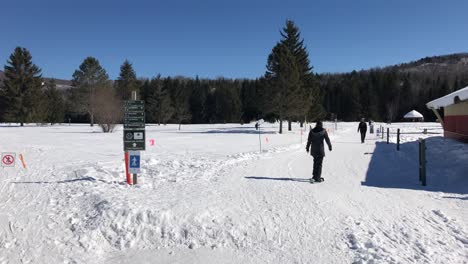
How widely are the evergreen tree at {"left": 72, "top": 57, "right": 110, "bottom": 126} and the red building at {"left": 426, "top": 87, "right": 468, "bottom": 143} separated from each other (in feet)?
183

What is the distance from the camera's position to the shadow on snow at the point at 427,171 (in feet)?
34.3

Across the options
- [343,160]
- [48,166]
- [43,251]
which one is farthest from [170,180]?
[343,160]

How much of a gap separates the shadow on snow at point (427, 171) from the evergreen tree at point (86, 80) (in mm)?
58791

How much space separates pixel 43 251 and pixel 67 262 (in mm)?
663

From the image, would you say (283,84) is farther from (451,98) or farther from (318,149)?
(318,149)

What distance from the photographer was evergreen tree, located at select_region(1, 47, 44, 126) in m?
59.9

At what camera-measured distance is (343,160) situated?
15.7 meters

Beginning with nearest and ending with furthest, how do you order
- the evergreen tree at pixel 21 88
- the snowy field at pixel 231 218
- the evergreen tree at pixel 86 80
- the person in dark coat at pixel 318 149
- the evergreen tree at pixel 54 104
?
1. the snowy field at pixel 231 218
2. the person in dark coat at pixel 318 149
3. the evergreen tree at pixel 21 88
4. the evergreen tree at pixel 86 80
5. the evergreen tree at pixel 54 104

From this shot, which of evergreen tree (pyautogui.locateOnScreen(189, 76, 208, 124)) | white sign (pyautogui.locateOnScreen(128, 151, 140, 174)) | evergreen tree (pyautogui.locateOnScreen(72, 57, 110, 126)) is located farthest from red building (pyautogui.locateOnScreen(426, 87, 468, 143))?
evergreen tree (pyautogui.locateOnScreen(189, 76, 208, 124))

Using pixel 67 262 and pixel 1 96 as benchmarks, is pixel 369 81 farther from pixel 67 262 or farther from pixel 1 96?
pixel 67 262

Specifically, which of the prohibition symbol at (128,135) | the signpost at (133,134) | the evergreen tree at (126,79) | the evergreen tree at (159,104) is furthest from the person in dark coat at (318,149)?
the evergreen tree at (126,79)

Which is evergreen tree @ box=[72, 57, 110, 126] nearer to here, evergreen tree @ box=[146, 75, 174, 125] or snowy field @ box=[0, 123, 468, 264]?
evergreen tree @ box=[146, 75, 174, 125]

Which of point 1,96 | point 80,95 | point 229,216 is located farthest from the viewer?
point 80,95

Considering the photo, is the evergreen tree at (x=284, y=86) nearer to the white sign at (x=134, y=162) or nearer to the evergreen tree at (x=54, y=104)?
the white sign at (x=134, y=162)
